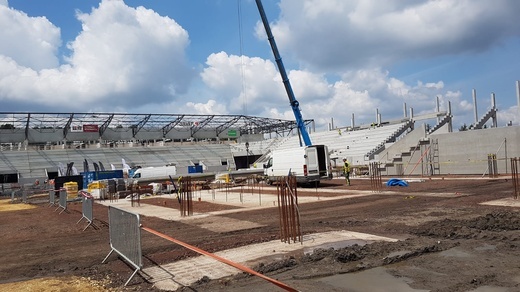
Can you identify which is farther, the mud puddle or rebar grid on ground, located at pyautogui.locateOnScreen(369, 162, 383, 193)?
rebar grid on ground, located at pyautogui.locateOnScreen(369, 162, 383, 193)

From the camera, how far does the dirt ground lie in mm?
6879

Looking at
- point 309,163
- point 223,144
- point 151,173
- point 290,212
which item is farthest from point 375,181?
point 223,144

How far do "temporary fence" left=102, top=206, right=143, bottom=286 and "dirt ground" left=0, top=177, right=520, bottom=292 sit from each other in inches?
10.7

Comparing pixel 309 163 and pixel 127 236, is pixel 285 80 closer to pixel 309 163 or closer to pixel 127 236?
pixel 309 163

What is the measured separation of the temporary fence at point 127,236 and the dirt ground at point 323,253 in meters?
0.27

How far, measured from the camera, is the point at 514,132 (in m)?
33.7

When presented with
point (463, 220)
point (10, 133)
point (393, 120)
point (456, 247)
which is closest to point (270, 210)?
point (463, 220)

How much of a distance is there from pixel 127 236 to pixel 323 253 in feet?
13.3

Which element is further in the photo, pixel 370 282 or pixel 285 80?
pixel 285 80

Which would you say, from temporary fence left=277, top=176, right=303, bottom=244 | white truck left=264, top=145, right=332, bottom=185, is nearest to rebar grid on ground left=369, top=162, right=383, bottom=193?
white truck left=264, top=145, right=332, bottom=185

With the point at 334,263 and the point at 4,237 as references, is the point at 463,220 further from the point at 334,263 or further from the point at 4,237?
the point at 4,237

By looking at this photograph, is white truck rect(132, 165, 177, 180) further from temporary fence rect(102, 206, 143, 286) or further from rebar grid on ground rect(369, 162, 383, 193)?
temporary fence rect(102, 206, 143, 286)

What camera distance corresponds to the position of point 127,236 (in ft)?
28.0

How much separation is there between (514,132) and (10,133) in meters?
70.0
